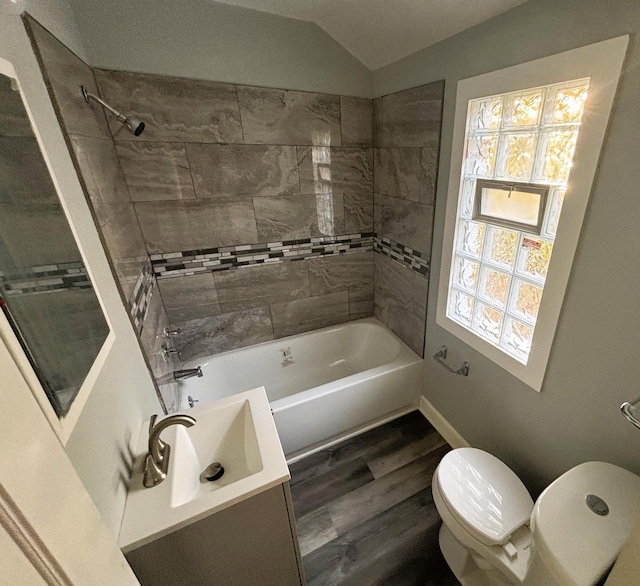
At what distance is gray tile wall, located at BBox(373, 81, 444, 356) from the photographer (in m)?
1.60

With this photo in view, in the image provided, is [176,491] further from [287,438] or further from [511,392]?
[511,392]

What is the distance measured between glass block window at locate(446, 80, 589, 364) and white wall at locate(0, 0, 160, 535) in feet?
5.09

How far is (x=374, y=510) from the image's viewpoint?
1.56 m

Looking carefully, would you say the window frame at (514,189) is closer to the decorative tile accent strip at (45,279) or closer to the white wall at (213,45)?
the white wall at (213,45)

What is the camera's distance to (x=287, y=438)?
1784 millimetres

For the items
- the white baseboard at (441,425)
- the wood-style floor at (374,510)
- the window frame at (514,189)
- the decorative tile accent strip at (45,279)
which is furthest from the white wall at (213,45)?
the wood-style floor at (374,510)

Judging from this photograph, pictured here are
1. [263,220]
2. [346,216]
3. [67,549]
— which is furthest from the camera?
[346,216]

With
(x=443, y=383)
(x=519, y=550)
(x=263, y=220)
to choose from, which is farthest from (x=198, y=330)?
(x=519, y=550)

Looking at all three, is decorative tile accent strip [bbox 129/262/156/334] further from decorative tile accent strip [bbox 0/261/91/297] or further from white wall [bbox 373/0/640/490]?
white wall [bbox 373/0/640/490]

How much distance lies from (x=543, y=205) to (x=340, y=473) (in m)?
1.68

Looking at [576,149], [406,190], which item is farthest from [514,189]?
[406,190]

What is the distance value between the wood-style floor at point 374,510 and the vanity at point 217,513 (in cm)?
32

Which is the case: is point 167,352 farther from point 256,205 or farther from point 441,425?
point 441,425

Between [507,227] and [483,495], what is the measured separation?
110 centimetres
